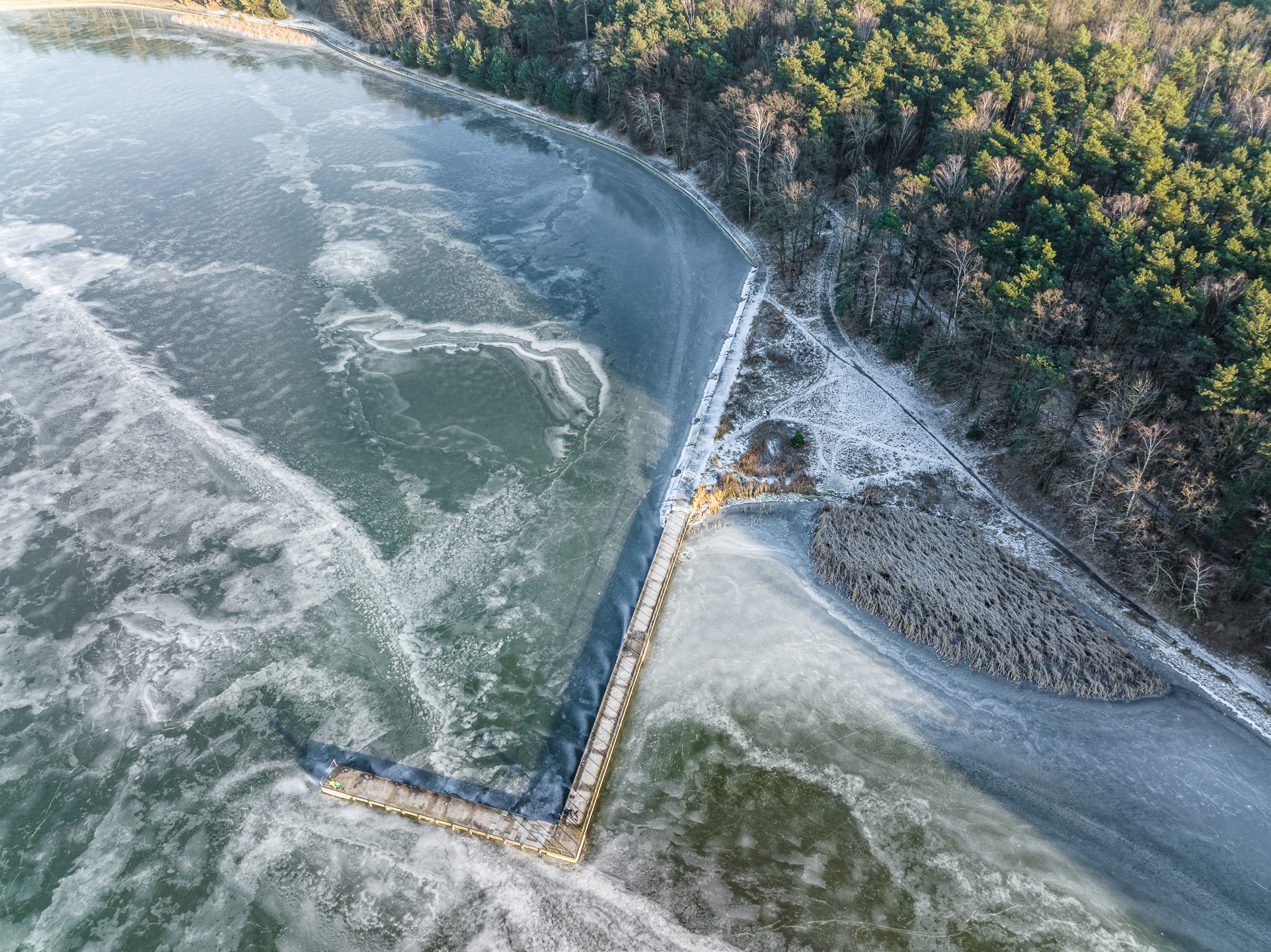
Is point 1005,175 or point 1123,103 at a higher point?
point 1123,103

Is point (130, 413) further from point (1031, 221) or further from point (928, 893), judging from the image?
point (1031, 221)

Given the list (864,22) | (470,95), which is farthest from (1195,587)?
(470,95)

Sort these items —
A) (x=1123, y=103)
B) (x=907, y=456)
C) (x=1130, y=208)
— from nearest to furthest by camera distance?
(x=1130, y=208) → (x=907, y=456) → (x=1123, y=103)

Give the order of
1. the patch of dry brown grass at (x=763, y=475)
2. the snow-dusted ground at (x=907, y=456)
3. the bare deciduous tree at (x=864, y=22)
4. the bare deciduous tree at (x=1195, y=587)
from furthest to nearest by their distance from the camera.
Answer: the bare deciduous tree at (x=864, y=22) → the patch of dry brown grass at (x=763, y=475) → the bare deciduous tree at (x=1195, y=587) → the snow-dusted ground at (x=907, y=456)

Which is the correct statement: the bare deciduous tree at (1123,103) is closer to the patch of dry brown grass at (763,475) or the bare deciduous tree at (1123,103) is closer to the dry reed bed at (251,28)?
the patch of dry brown grass at (763,475)

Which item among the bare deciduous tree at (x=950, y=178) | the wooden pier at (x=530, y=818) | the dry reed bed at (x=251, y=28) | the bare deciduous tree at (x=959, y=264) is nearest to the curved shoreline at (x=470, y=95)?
the dry reed bed at (x=251, y=28)

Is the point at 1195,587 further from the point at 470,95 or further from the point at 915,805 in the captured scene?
the point at 470,95
